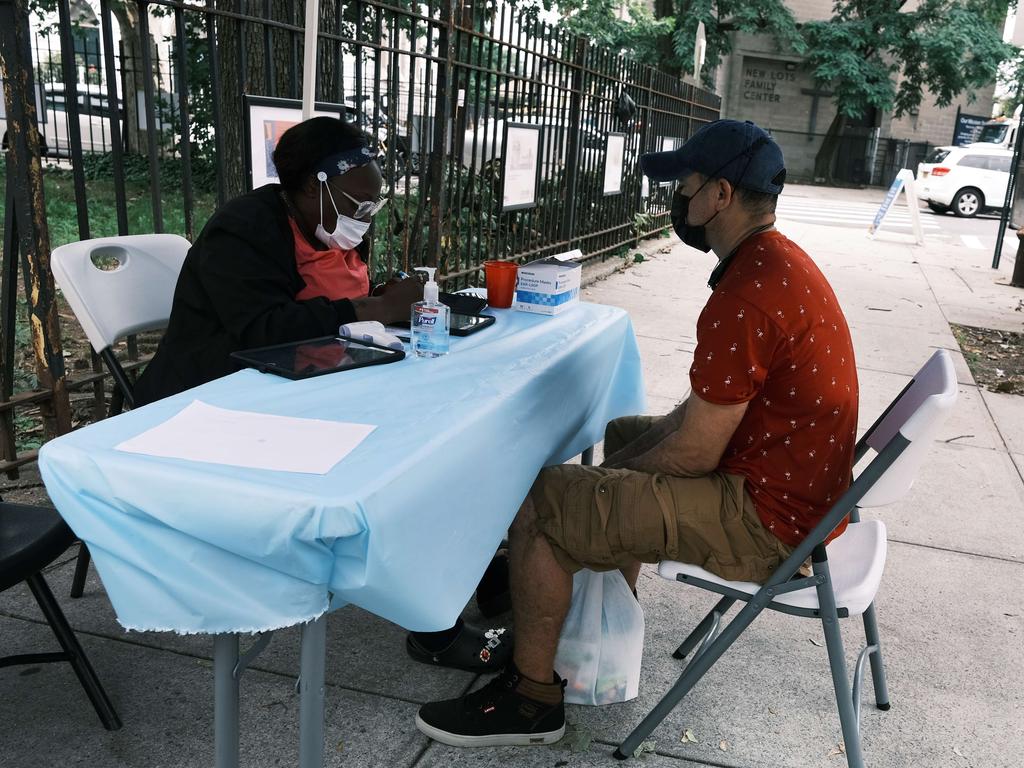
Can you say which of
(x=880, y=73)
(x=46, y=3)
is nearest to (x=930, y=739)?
(x=46, y=3)

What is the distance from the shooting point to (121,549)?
5.42 ft

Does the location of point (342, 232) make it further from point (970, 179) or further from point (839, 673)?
point (970, 179)

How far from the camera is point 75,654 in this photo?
7.52 ft

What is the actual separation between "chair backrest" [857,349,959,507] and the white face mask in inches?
69.2

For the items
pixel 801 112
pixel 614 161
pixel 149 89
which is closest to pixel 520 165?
pixel 614 161

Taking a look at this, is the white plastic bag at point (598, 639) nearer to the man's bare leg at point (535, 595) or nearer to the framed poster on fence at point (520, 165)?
the man's bare leg at point (535, 595)

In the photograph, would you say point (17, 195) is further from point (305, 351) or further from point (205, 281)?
point (305, 351)

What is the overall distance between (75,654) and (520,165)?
17.3 ft

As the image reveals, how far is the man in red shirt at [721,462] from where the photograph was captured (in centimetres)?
215

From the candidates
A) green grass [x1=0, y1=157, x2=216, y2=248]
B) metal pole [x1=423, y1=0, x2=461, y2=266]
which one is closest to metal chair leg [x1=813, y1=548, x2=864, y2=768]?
metal pole [x1=423, y1=0, x2=461, y2=266]

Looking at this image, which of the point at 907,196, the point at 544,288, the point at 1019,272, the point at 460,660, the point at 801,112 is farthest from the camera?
the point at 801,112

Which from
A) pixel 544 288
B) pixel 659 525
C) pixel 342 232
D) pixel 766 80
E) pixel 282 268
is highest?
pixel 766 80

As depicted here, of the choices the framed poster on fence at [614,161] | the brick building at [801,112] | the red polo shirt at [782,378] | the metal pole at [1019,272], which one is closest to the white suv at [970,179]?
the brick building at [801,112]

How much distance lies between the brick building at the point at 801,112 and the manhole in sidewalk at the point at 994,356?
77.7 ft
